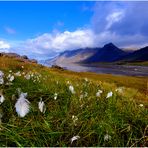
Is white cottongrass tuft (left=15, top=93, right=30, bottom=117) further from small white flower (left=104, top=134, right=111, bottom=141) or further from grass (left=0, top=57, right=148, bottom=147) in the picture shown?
small white flower (left=104, top=134, right=111, bottom=141)

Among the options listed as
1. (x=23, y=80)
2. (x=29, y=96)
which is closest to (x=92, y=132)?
(x=29, y=96)

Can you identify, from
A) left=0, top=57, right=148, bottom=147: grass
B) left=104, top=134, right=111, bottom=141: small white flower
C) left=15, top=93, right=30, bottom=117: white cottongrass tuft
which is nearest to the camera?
left=15, top=93, right=30, bottom=117: white cottongrass tuft

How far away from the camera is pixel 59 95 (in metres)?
6.58

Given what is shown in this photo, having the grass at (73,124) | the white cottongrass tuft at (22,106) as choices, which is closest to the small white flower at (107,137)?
the grass at (73,124)

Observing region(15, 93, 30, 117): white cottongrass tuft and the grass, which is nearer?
region(15, 93, 30, 117): white cottongrass tuft

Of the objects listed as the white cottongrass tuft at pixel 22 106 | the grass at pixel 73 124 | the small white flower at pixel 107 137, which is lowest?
the small white flower at pixel 107 137

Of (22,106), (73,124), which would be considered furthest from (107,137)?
(22,106)

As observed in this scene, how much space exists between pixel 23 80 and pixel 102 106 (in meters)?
2.49

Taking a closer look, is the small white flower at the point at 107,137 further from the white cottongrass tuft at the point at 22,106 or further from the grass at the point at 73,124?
the white cottongrass tuft at the point at 22,106

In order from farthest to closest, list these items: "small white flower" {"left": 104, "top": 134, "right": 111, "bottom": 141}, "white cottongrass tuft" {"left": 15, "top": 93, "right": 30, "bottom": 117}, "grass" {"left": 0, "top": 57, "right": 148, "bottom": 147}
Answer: "small white flower" {"left": 104, "top": 134, "right": 111, "bottom": 141} → "grass" {"left": 0, "top": 57, "right": 148, "bottom": 147} → "white cottongrass tuft" {"left": 15, "top": 93, "right": 30, "bottom": 117}

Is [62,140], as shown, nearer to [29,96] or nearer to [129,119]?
[129,119]

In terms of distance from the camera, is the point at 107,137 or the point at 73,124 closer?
the point at 107,137

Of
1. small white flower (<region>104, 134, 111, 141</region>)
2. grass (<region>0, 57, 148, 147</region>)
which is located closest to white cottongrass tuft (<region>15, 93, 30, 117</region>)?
grass (<region>0, 57, 148, 147</region>)

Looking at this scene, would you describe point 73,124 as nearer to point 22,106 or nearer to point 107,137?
point 107,137
